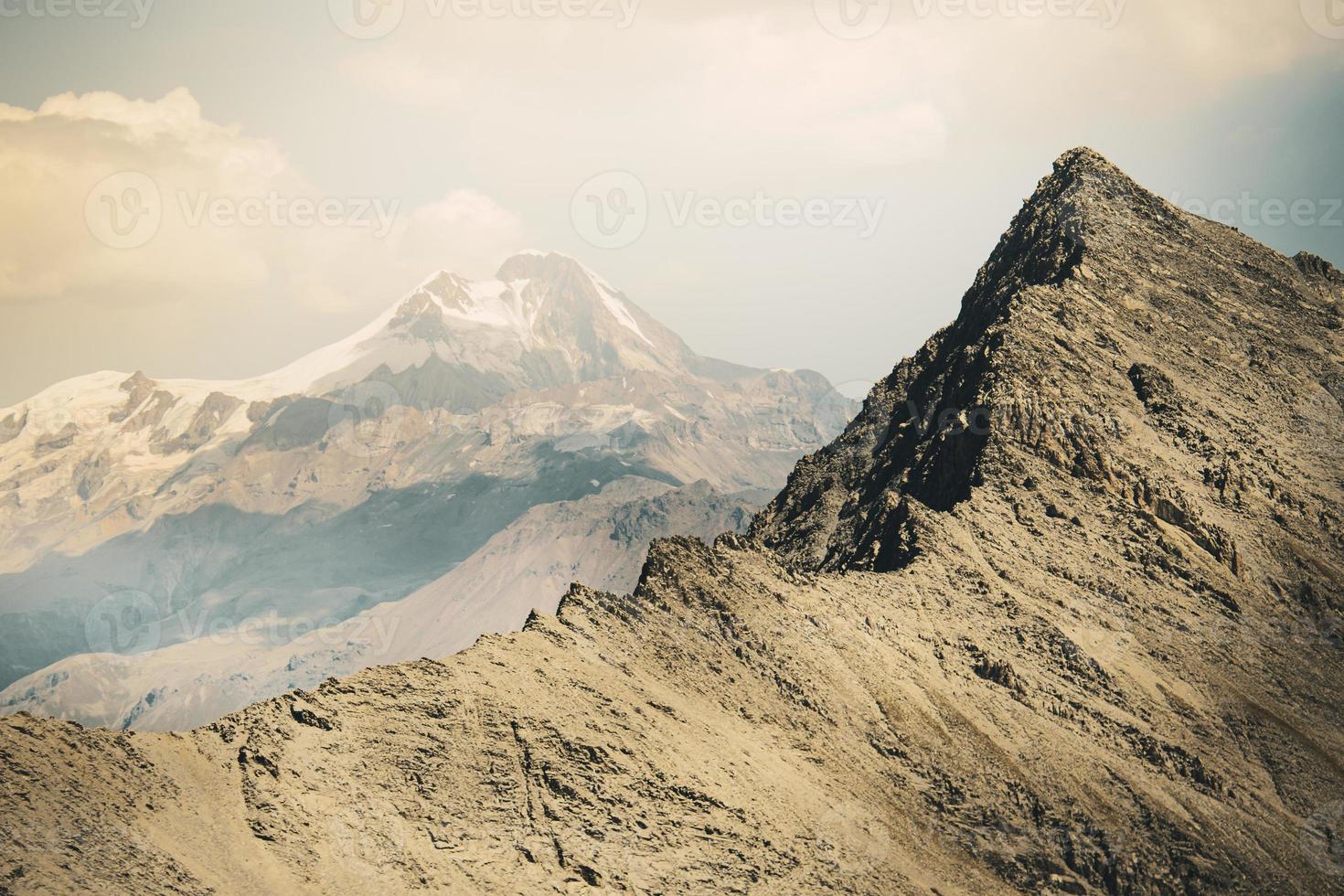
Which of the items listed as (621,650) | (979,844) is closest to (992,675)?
(979,844)

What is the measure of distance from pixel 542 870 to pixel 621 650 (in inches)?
555

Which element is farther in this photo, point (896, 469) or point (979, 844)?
point (896, 469)

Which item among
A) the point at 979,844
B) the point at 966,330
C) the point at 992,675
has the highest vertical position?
the point at 966,330

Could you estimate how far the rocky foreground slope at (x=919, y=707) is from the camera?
42281 millimetres

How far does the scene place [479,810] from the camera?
44.5m

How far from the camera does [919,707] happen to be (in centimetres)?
5659

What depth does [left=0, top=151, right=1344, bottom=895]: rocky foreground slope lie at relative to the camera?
42.3 metres

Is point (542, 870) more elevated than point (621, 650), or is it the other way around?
point (621, 650)

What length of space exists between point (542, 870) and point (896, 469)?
49520 millimetres

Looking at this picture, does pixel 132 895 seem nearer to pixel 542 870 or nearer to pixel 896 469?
pixel 542 870

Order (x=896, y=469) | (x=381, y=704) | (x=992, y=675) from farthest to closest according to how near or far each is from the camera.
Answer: (x=896, y=469) → (x=992, y=675) → (x=381, y=704)

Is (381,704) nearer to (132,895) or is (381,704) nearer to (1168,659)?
(132,895)

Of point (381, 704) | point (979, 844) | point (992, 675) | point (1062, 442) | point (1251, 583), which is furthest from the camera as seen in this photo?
point (1062, 442)

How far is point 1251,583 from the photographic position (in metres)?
70.9
